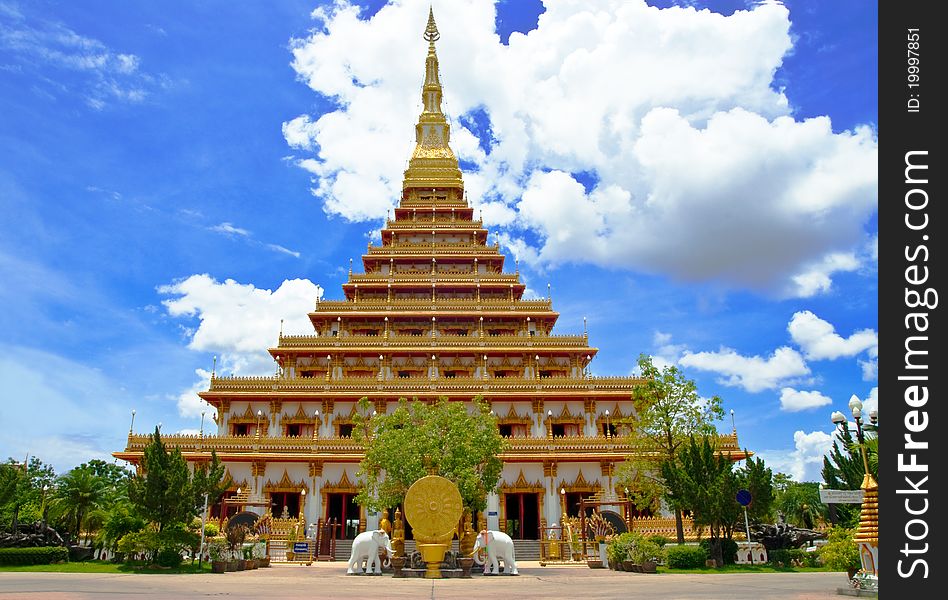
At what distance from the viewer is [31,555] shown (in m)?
28.1

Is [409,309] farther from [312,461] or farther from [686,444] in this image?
[686,444]

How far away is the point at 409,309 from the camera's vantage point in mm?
50125

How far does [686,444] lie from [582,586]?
16252 mm

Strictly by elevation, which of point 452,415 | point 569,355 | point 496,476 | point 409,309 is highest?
point 409,309

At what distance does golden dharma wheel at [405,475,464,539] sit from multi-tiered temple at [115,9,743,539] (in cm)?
1495

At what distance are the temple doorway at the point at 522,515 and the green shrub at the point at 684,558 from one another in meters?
14.0

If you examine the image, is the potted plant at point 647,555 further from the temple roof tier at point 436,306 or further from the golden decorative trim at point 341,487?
the temple roof tier at point 436,306

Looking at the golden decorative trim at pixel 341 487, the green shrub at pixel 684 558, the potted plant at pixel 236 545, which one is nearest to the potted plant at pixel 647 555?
the green shrub at pixel 684 558

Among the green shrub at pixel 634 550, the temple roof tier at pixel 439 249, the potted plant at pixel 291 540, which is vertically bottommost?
the potted plant at pixel 291 540

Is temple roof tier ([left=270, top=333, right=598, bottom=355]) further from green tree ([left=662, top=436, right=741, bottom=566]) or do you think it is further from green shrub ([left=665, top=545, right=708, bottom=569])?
green shrub ([left=665, top=545, right=708, bottom=569])

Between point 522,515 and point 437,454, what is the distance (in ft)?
44.3

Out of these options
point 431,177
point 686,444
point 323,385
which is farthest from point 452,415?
point 431,177

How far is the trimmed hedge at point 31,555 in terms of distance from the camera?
27453 millimetres

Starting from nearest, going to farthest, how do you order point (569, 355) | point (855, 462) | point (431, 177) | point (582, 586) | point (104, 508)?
point (582, 586), point (104, 508), point (855, 462), point (569, 355), point (431, 177)
